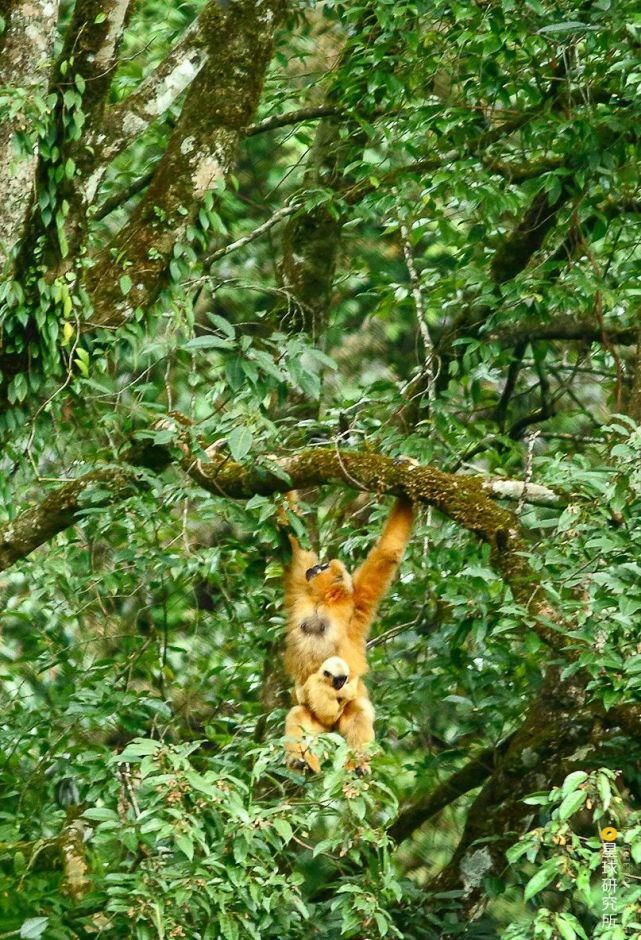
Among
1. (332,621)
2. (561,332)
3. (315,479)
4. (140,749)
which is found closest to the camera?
(140,749)

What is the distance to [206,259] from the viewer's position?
24.9 feet

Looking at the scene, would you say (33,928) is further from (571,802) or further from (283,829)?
(571,802)

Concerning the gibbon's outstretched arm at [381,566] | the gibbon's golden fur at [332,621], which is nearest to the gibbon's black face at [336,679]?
the gibbon's golden fur at [332,621]

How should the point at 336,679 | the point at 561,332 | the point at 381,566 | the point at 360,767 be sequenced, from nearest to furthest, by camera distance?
the point at 360,767 → the point at 381,566 → the point at 336,679 → the point at 561,332

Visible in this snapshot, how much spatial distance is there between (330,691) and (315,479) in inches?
65.1

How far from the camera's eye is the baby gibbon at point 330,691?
6.91 meters

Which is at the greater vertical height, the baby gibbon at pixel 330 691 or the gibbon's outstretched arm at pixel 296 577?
the gibbon's outstretched arm at pixel 296 577

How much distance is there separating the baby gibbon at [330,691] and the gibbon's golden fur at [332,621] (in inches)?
1.5

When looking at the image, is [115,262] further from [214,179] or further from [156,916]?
[156,916]

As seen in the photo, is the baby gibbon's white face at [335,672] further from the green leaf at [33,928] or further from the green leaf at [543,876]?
the green leaf at [543,876]

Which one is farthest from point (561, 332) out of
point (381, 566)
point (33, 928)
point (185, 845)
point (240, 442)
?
point (33, 928)

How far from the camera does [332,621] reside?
704 centimetres

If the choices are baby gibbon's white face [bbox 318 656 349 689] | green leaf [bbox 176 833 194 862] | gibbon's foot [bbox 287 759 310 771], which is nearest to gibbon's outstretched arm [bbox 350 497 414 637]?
baby gibbon's white face [bbox 318 656 349 689]

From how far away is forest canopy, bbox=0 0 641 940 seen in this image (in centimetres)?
522
